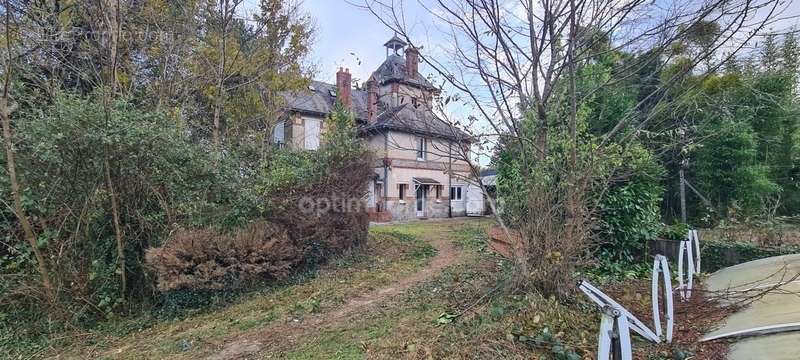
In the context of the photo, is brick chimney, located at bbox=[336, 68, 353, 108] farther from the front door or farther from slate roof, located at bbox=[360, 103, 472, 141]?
slate roof, located at bbox=[360, 103, 472, 141]

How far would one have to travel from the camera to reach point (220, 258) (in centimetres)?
630

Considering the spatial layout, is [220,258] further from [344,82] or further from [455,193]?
[455,193]

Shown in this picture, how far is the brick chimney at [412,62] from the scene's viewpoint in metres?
4.13

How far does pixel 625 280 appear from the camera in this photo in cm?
613

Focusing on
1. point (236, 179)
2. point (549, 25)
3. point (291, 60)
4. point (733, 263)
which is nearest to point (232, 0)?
point (291, 60)

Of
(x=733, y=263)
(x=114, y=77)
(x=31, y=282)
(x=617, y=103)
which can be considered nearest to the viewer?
(x=31, y=282)

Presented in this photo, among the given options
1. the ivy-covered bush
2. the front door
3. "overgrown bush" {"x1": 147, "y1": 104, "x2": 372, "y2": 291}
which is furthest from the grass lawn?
the front door

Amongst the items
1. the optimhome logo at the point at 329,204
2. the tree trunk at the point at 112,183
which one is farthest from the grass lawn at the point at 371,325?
the optimhome logo at the point at 329,204

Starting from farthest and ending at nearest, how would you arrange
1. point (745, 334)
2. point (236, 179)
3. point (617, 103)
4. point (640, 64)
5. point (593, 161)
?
point (617, 103)
point (236, 179)
point (640, 64)
point (593, 161)
point (745, 334)

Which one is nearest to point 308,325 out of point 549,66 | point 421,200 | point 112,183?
point 112,183

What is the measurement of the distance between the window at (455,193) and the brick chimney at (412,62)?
17.5m

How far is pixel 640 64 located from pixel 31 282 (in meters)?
8.62

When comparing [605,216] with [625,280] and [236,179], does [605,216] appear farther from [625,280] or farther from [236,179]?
[236,179]

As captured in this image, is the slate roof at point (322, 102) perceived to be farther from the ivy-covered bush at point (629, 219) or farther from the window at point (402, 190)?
the ivy-covered bush at point (629, 219)
